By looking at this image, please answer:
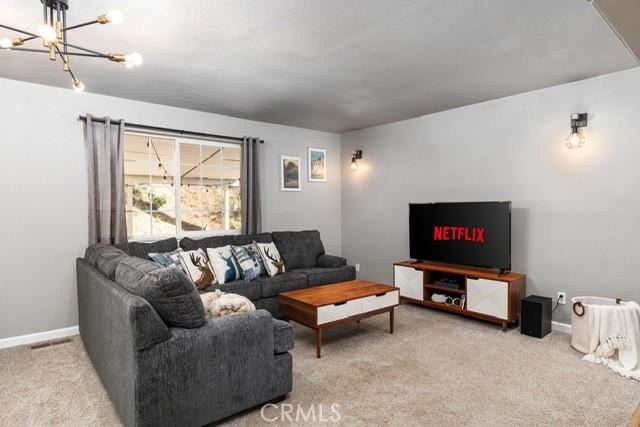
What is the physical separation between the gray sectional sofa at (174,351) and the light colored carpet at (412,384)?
21cm

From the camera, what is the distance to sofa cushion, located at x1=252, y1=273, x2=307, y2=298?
3867mm

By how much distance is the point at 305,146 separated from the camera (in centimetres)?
550

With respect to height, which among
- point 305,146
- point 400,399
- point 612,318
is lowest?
point 400,399

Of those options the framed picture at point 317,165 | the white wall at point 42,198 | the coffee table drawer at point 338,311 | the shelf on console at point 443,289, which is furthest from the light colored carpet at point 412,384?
the framed picture at point 317,165

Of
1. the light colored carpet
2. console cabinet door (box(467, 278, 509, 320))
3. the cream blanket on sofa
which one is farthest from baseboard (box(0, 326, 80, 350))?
console cabinet door (box(467, 278, 509, 320))

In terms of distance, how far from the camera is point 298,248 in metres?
4.74

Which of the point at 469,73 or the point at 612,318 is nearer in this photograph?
the point at 612,318

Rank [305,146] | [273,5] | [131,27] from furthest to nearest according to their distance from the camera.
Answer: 1. [305,146]
2. [131,27]
3. [273,5]

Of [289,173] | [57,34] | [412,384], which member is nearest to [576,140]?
[412,384]

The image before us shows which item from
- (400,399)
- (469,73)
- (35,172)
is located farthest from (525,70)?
(35,172)

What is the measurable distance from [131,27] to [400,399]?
2.96 metres

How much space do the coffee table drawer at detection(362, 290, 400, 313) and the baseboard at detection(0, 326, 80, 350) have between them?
2.89 metres

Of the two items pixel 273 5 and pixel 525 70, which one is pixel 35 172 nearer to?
pixel 273 5

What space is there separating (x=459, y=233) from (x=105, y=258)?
3464mm
